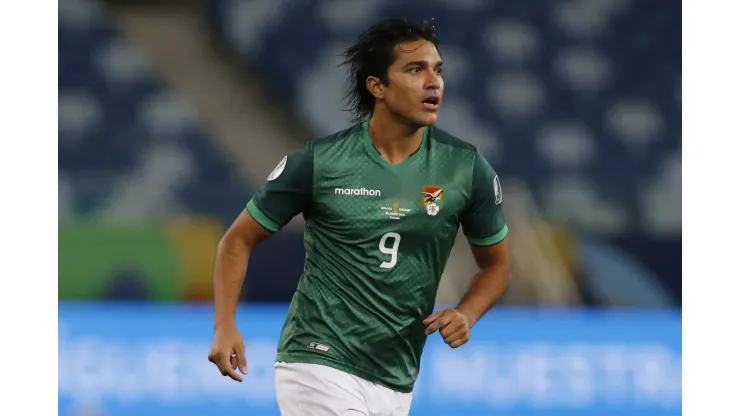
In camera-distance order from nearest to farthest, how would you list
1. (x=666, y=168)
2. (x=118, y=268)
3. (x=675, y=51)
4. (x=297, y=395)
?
(x=297, y=395), (x=118, y=268), (x=666, y=168), (x=675, y=51)

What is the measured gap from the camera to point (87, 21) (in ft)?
28.2

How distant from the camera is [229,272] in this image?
3.37 m

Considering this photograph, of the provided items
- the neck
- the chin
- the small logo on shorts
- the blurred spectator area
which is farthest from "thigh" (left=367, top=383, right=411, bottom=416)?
the blurred spectator area

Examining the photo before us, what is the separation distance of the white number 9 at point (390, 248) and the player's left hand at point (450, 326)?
22 centimetres

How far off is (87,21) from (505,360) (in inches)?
180

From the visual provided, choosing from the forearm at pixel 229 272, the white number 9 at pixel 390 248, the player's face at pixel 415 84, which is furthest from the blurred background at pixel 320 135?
the player's face at pixel 415 84

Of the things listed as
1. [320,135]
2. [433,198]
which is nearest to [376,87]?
[433,198]

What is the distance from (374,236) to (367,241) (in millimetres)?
27

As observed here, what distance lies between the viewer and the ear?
3.42m

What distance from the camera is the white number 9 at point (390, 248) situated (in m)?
3.30

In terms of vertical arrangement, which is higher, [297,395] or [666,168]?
[666,168]

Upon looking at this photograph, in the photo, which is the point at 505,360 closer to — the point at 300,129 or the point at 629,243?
the point at 629,243

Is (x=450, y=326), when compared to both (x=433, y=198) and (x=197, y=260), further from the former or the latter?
(x=197, y=260)

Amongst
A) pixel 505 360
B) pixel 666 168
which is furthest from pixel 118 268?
pixel 666 168
